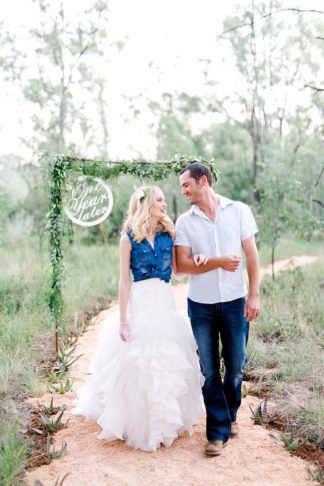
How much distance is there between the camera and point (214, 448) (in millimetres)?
3809

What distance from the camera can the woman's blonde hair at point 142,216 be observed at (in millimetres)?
3999

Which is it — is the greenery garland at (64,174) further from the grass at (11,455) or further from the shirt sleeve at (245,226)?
the grass at (11,455)

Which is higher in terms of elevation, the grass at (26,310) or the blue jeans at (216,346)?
the blue jeans at (216,346)

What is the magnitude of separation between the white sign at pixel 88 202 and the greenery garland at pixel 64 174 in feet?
0.36

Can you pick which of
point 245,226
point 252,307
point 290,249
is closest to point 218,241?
point 245,226

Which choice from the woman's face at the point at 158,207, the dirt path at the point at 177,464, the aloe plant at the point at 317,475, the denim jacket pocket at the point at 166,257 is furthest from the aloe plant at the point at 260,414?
the woman's face at the point at 158,207

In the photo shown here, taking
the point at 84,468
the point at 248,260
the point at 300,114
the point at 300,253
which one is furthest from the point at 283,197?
the point at 300,114

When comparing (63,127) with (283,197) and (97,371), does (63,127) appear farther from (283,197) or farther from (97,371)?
(97,371)

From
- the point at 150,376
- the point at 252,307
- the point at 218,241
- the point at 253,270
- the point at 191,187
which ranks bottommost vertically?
the point at 150,376

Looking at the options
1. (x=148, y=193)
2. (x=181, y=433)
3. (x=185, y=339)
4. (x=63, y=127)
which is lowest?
(x=181, y=433)

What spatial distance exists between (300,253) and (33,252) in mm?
8679

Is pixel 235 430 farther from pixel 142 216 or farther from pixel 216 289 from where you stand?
pixel 142 216

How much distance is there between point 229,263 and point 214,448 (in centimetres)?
142

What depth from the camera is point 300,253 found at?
1667 cm
